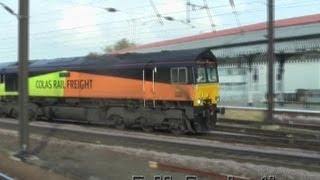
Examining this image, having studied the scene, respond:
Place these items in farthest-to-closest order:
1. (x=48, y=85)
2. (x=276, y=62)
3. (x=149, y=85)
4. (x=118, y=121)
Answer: (x=276, y=62) → (x=48, y=85) → (x=118, y=121) → (x=149, y=85)

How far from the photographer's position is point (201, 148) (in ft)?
63.3

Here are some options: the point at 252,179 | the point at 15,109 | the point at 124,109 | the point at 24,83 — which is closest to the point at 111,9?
the point at 124,109

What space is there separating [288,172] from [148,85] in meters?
12.8

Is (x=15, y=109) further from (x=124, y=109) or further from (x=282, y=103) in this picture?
(x=282, y=103)

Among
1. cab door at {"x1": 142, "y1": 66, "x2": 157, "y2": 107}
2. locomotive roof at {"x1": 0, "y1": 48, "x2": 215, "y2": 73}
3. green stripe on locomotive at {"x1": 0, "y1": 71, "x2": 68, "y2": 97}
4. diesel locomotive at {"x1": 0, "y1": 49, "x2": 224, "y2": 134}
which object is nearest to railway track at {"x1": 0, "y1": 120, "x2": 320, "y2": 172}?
diesel locomotive at {"x1": 0, "y1": 49, "x2": 224, "y2": 134}

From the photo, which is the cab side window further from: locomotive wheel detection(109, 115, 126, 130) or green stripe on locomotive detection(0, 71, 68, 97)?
green stripe on locomotive detection(0, 71, 68, 97)

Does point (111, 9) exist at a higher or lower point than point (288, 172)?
higher

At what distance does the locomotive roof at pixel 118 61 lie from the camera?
83.1 feet

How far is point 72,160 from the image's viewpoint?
16234 millimetres

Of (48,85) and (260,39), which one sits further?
(260,39)

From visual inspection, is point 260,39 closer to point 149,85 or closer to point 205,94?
point 149,85

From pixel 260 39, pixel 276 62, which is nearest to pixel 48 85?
pixel 260 39

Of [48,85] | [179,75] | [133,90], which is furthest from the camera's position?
[48,85]

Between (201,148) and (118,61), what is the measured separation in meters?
10.0
